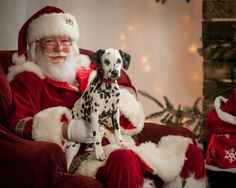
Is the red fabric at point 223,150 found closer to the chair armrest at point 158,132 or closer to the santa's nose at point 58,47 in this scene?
the chair armrest at point 158,132

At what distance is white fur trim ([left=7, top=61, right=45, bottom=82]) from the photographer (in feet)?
7.70

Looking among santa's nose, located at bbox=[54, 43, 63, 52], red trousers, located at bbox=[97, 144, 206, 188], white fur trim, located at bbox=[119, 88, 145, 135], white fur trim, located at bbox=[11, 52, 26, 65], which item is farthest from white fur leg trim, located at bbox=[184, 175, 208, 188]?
white fur trim, located at bbox=[11, 52, 26, 65]

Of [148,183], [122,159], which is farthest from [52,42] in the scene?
[148,183]

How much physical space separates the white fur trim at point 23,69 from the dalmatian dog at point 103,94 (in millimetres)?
401

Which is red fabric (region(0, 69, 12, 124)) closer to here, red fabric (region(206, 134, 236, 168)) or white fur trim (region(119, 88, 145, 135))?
white fur trim (region(119, 88, 145, 135))

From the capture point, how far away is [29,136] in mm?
2111

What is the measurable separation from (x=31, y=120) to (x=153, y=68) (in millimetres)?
2071

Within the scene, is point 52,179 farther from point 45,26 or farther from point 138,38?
point 138,38

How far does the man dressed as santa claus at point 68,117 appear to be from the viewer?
195cm

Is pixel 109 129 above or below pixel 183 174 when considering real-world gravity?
above

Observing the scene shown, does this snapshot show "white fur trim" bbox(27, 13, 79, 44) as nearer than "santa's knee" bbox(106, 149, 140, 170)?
No

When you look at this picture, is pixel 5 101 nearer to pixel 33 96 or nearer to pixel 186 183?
pixel 33 96

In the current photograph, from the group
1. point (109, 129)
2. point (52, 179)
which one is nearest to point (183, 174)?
point (109, 129)

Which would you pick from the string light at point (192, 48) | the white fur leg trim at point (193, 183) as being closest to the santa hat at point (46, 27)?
the white fur leg trim at point (193, 183)
